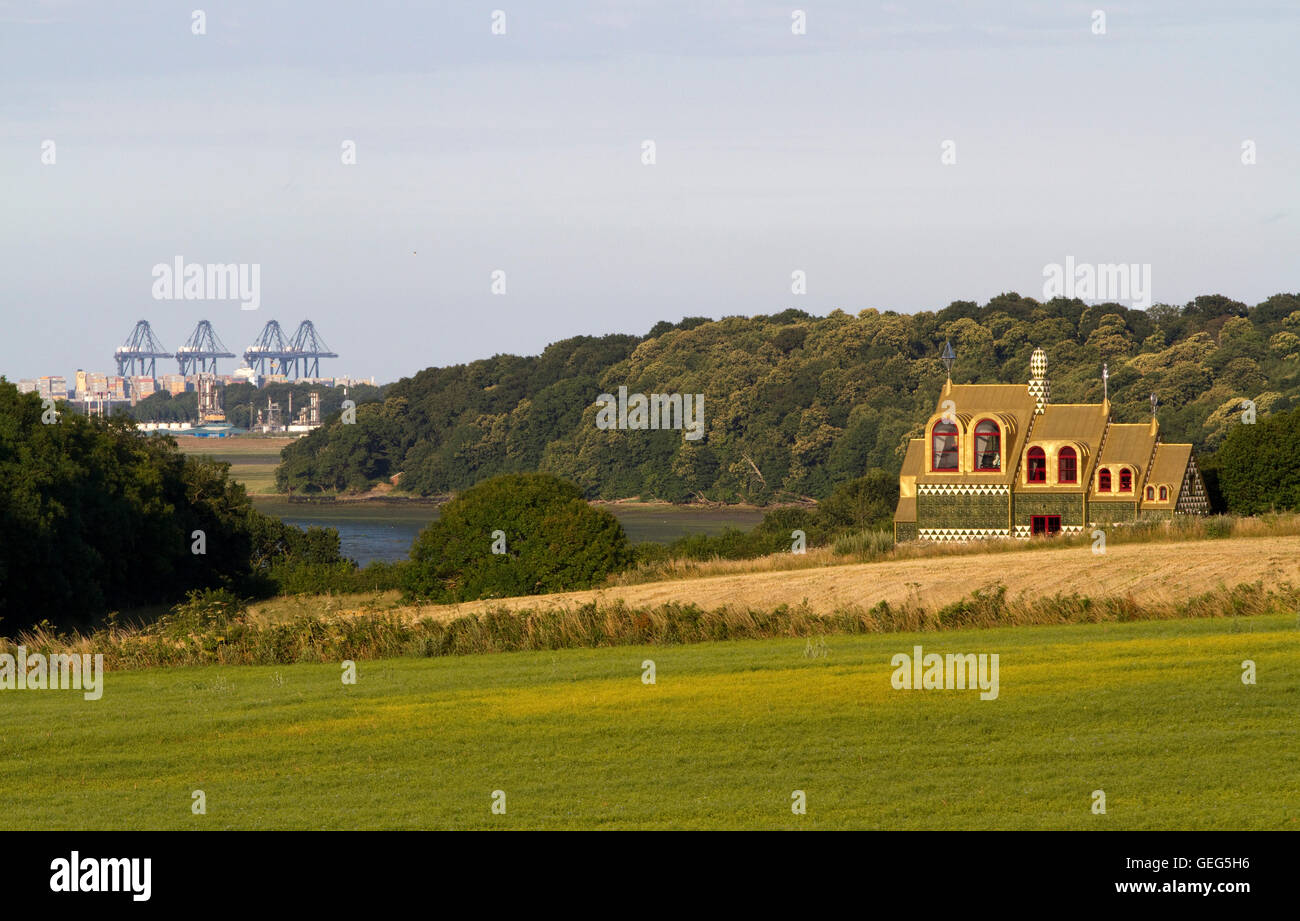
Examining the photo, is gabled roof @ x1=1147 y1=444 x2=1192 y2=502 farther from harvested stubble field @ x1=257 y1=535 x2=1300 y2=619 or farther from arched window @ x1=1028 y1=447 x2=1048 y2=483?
harvested stubble field @ x1=257 y1=535 x2=1300 y2=619

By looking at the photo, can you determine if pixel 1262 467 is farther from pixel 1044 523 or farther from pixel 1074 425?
pixel 1044 523

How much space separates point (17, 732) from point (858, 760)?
9.21 metres

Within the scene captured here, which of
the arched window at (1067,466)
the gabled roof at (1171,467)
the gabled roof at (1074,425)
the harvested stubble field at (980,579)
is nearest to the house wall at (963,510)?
the arched window at (1067,466)

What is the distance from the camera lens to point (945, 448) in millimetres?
60375

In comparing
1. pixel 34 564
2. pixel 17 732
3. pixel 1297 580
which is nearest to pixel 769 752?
pixel 17 732

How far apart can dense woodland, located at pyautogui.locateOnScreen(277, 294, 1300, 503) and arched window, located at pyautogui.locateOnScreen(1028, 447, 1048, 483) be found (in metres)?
77.5

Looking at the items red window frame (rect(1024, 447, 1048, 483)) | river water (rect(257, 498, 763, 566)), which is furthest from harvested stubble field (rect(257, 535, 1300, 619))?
river water (rect(257, 498, 763, 566))

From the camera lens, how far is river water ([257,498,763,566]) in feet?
434

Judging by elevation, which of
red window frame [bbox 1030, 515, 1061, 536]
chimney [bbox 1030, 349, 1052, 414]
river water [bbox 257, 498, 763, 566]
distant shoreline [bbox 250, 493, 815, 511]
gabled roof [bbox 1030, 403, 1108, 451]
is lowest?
river water [bbox 257, 498, 763, 566]

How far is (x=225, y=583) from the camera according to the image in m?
67.1

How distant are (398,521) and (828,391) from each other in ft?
165

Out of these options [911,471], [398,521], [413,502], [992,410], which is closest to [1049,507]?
[992,410]

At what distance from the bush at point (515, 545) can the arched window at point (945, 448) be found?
1575 centimetres
